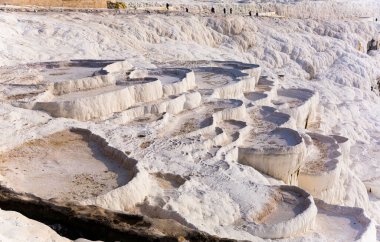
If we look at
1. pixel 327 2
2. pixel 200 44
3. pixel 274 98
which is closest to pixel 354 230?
pixel 274 98

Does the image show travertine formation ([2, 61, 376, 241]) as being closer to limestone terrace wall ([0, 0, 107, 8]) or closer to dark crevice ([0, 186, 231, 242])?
dark crevice ([0, 186, 231, 242])

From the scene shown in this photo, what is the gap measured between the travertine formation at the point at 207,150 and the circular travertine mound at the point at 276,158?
16 mm

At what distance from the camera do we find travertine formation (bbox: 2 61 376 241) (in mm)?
5770

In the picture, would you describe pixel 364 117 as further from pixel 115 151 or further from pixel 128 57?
pixel 115 151

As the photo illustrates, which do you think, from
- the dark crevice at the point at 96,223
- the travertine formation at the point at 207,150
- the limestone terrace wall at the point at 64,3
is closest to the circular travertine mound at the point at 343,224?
the travertine formation at the point at 207,150

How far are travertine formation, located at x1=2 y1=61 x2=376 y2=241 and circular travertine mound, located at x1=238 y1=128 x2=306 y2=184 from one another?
16mm

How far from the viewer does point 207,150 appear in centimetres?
749

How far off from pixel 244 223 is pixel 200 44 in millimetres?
12977

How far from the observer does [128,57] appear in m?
14.2

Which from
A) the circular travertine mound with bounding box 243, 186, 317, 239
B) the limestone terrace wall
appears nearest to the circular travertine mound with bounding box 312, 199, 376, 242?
the circular travertine mound with bounding box 243, 186, 317, 239

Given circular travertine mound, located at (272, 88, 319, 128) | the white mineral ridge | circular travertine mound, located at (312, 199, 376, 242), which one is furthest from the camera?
circular travertine mound, located at (272, 88, 319, 128)

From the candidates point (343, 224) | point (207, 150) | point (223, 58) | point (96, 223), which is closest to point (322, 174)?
point (343, 224)

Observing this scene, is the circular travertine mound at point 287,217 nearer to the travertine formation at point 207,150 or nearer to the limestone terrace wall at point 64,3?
the travertine formation at point 207,150

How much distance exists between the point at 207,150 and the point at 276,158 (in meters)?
1.22
